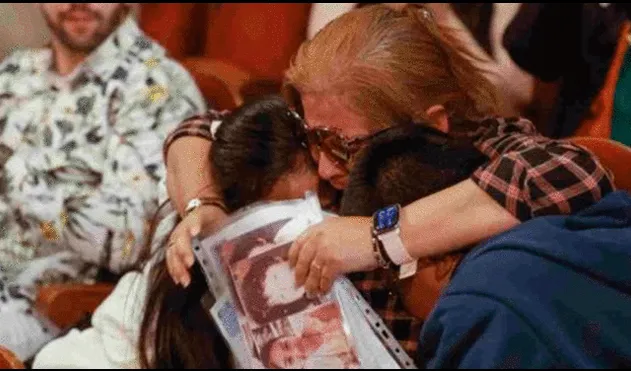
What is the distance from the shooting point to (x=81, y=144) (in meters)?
1.26

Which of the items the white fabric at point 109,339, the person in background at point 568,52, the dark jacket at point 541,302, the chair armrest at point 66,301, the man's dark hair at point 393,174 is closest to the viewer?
the dark jacket at point 541,302

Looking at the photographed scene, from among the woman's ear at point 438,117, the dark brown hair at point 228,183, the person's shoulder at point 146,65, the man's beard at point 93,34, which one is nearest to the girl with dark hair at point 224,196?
the dark brown hair at point 228,183

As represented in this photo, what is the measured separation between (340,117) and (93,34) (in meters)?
0.69

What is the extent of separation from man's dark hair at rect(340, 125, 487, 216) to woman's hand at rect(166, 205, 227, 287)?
11cm

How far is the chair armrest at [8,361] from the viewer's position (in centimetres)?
81

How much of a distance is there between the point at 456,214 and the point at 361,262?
0.08 meters

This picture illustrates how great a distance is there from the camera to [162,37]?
156cm

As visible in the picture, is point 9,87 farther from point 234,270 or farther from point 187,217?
point 234,270

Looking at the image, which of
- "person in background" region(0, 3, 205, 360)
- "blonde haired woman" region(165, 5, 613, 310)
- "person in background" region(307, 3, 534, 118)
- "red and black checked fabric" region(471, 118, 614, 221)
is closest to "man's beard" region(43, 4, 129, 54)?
"person in background" region(0, 3, 205, 360)

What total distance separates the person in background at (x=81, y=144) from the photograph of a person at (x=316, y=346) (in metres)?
0.35

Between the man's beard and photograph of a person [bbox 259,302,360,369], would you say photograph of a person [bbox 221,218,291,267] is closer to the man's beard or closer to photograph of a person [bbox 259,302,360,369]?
photograph of a person [bbox 259,302,360,369]

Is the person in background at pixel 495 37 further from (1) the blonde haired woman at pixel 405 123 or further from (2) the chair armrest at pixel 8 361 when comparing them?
(2) the chair armrest at pixel 8 361

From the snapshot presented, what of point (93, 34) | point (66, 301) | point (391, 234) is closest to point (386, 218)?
point (391, 234)

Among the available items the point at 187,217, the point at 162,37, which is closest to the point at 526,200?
the point at 187,217
